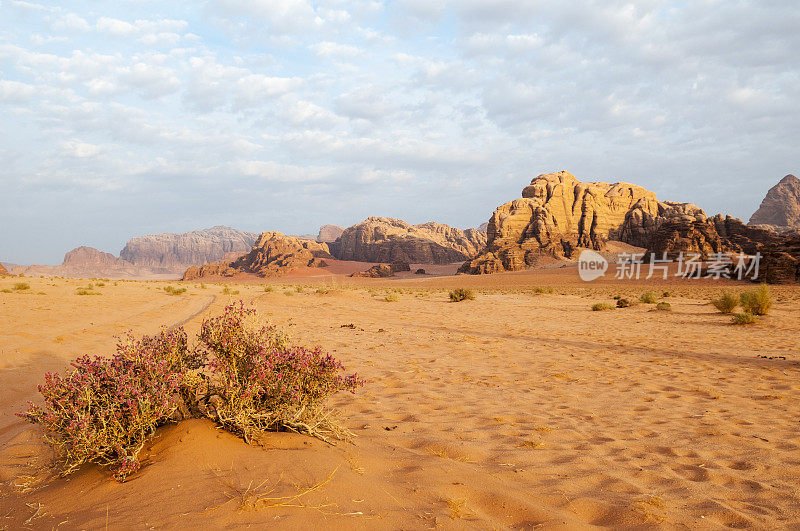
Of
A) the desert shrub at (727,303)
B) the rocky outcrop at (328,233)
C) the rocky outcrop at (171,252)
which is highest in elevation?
the rocky outcrop at (328,233)

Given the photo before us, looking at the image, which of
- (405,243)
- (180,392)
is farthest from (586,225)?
(180,392)

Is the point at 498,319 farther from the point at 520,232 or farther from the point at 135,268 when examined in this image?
the point at 135,268

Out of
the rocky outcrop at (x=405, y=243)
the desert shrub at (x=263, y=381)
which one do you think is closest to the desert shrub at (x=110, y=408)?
the desert shrub at (x=263, y=381)

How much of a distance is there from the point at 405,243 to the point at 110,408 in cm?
9334

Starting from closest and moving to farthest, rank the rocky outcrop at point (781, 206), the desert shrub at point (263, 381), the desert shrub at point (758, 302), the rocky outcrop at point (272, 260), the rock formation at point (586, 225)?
the desert shrub at point (263, 381), the desert shrub at point (758, 302), the rock formation at point (586, 225), the rocky outcrop at point (272, 260), the rocky outcrop at point (781, 206)

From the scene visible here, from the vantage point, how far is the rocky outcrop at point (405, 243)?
94625mm

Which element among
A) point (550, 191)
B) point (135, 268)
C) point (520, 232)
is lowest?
point (135, 268)

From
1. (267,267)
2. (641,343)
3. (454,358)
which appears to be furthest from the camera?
(267,267)

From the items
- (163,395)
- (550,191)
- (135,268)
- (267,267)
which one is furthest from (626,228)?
(135,268)

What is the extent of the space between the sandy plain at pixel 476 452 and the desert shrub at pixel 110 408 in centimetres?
16

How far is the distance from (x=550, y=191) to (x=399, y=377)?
77071 mm

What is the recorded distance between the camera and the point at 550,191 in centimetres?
7700

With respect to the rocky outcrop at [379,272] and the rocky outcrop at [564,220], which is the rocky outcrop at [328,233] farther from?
the rocky outcrop at [564,220]

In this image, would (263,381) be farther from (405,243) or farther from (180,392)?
(405,243)
